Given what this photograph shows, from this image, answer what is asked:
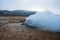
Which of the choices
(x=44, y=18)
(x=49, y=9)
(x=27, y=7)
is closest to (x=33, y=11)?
(x=27, y=7)

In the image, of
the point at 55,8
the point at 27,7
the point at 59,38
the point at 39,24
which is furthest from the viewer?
the point at 27,7

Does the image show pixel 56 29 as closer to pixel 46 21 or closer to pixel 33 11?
pixel 46 21

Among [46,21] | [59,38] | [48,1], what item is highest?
[48,1]

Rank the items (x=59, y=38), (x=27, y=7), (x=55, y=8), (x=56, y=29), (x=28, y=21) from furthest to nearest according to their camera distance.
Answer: (x=27, y=7), (x=55, y=8), (x=28, y=21), (x=56, y=29), (x=59, y=38)

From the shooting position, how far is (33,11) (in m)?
1.60

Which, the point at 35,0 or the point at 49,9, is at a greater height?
the point at 35,0

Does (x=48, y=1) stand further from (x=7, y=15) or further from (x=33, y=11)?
(x=7, y=15)

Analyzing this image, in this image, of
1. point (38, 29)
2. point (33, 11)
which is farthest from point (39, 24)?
point (33, 11)

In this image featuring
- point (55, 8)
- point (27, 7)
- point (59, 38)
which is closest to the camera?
point (59, 38)

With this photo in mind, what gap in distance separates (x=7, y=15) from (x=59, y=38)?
3.16 ft

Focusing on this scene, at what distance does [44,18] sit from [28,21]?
236mm

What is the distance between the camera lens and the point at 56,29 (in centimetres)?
104

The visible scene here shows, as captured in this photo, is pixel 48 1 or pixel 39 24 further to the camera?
pixel 48 1

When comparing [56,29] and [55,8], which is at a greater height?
[55,8]
